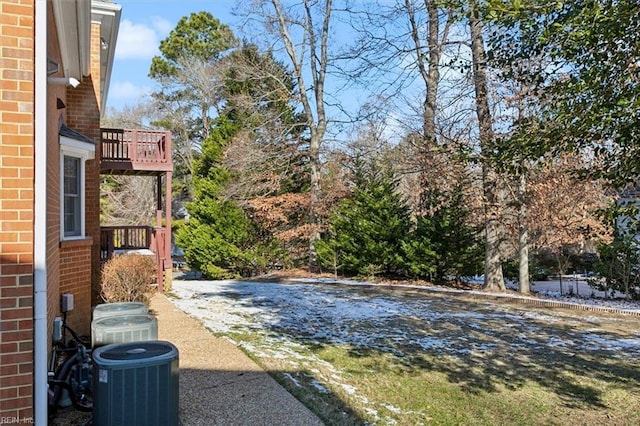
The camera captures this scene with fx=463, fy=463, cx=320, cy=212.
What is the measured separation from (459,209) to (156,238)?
934 cm

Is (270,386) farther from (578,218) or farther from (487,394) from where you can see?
(578,218)

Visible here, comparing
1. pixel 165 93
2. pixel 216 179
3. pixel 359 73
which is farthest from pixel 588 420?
pixel 165 93

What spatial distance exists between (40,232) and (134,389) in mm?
1310

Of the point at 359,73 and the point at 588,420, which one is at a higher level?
the point at 359,73

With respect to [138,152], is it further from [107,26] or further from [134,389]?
[134,389]

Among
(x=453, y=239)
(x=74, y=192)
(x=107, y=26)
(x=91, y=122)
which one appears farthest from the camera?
(x=453, y=239)

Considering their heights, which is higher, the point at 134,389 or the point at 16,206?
the point at 16,206

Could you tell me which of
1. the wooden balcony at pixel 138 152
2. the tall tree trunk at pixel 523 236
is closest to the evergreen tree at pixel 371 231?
the tall tree trunk at pixel 523 236

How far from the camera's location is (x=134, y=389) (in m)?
3.41

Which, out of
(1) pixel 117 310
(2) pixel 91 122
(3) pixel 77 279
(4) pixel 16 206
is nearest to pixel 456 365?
(1) pixel 117 310

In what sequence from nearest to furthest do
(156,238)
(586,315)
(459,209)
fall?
(586,315)
(156,238)
(459,209)

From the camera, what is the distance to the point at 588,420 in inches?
176

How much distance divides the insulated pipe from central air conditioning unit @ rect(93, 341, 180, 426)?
37 cm

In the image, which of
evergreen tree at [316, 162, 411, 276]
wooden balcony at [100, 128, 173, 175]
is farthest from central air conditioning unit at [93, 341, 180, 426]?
evergreen tree at [316, 162, 411, 276]
